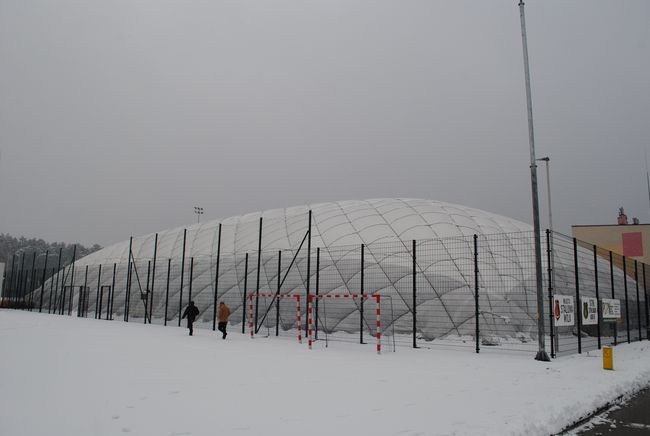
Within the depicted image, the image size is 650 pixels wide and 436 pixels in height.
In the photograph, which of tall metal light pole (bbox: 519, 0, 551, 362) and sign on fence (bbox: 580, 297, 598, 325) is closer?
tall metal light pole (bbox: 519, 0, 551, 362)

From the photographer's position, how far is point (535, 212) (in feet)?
43.1

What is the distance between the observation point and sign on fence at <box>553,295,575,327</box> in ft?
42.9

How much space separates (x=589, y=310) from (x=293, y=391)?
38.1ft

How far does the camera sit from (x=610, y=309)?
16.9 metres

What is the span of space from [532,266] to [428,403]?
1624cm

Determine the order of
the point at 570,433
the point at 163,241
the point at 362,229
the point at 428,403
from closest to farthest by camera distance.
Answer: the point at 570,433 < the point at 428,403 < the point at 362,229 < the point at 163,241

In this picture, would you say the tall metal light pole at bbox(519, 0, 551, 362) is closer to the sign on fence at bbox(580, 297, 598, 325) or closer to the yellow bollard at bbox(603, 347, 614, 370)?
the yellow bollard at bbox(603, 347, 614, 370)

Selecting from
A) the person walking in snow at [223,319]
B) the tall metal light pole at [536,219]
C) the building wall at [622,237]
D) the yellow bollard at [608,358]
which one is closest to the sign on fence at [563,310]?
the tall metal light pole at [536,219]

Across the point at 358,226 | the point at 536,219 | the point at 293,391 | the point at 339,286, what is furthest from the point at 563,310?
the point at 358,226

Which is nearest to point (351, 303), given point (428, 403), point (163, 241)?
point (428, 403)

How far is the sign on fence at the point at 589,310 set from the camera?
14.7 metres

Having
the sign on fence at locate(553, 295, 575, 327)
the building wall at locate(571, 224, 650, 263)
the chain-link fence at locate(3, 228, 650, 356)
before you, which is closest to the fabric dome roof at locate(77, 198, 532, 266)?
the chain-link fence at locate(3, 228, 650, 356)

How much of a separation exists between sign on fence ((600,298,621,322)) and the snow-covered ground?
276 cm

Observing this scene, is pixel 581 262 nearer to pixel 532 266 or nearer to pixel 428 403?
pixel 532 266
